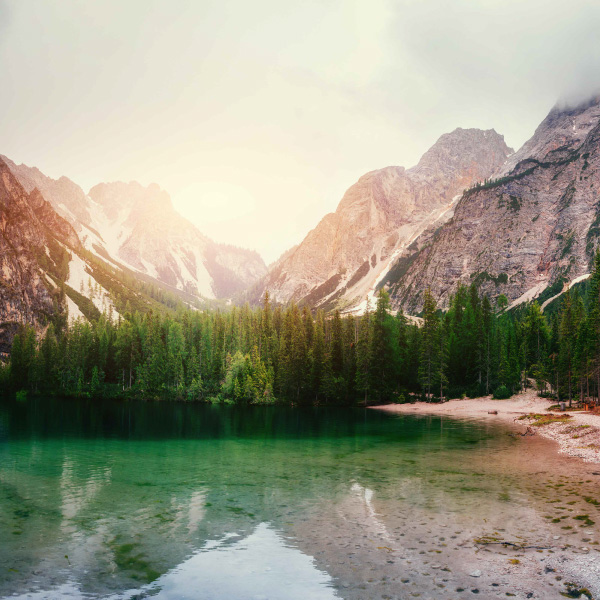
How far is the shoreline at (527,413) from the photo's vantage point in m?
35.8

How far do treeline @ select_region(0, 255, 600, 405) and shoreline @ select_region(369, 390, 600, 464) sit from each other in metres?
4.26

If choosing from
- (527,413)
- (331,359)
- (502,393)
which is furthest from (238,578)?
(331,359)

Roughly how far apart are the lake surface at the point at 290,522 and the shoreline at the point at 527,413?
3.42 m

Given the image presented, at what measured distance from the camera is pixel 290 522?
1822cm

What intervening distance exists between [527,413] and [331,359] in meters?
45.3

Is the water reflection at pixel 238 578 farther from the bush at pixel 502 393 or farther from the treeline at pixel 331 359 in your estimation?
the bush at pixel 502 393

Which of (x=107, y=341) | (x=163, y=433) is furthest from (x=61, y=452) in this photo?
(x=107, y=341)

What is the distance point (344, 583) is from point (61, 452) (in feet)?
108

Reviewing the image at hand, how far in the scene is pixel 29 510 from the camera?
65.8 feet

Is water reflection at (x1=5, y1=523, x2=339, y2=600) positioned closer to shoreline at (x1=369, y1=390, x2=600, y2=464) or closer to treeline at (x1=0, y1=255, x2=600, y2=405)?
shoreline at (x1=369, y1=390, x2=600, y2=464)

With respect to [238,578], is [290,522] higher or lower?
lower

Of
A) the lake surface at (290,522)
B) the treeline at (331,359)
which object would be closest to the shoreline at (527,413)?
the lake surface at (290,522)

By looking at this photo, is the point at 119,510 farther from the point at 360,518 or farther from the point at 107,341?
the point at 107,341

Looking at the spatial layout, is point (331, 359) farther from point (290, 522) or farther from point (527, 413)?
point (290, 522)
